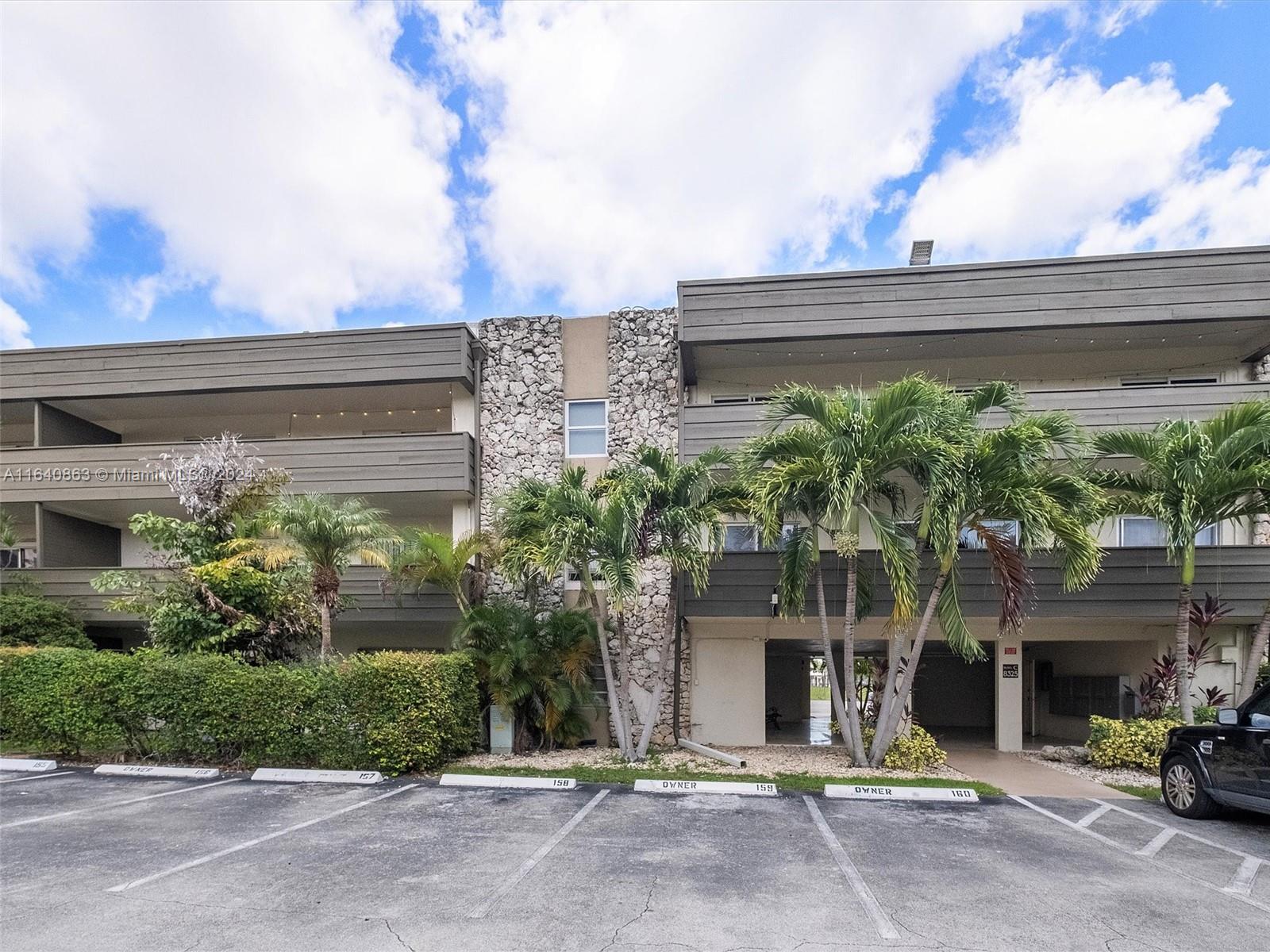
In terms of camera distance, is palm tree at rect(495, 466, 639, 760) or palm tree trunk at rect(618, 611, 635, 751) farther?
palm tree trunk at rect(618, 611, 635, 751)

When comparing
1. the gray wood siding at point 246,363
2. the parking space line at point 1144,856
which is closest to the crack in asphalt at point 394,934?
the parking space line at point 1144,856

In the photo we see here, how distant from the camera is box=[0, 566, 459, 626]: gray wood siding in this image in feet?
46.1

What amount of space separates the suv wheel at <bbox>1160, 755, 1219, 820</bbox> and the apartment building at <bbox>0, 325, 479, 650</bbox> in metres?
11.6

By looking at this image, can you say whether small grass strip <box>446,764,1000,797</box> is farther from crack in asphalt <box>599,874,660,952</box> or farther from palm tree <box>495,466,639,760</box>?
crack in asphalt <box>599,874,660,952</box>

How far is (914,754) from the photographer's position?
10672mm

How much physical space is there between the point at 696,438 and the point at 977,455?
5.07 meters

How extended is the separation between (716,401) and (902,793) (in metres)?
8.30

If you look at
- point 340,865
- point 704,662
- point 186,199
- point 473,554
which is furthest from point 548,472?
point 186,199

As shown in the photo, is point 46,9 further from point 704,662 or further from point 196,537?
point 704,662

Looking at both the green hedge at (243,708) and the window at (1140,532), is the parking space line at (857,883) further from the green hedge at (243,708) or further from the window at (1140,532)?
the window at (1140,532)

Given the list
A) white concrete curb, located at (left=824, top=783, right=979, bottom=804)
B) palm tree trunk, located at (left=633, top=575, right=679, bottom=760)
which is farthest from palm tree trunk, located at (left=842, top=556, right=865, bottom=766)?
palm tree trunk, located at (left=633, top=575, right=679, bottom=760)

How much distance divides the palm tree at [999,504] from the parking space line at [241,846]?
7.23 m

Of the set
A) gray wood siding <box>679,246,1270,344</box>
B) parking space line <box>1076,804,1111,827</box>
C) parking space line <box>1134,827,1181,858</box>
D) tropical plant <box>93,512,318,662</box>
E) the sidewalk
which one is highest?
gray wood siding <box>679,246,1270,344</box>

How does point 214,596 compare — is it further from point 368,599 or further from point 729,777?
point 729,777
